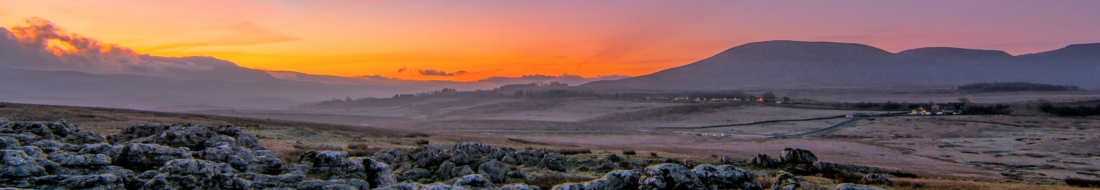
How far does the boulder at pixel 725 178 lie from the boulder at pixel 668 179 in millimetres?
477

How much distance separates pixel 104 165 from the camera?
12.0 m

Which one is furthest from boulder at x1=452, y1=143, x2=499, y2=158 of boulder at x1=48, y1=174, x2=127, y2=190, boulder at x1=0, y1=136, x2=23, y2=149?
boulder at x1=48, y1=174, x2=127, y2=190

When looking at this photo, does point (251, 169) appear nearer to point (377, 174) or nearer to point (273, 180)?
point (273, 180)

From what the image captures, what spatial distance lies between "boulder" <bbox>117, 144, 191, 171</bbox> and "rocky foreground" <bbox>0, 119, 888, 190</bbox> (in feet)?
0.06

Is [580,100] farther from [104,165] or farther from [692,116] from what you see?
[104,165]

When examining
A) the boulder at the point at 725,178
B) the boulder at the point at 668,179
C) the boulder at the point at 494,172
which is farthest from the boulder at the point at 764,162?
the boulder at the point at 668,179

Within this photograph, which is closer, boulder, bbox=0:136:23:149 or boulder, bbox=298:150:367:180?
boulder, bbox=0:136:23:149

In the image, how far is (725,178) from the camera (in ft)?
43.6

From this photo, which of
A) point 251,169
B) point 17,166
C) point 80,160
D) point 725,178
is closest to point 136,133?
point 80,160

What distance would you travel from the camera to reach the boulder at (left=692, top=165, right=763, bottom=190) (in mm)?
13125

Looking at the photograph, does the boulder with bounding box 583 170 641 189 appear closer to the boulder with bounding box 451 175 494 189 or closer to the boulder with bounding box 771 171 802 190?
the boulder with bounding box 451 175 494 189

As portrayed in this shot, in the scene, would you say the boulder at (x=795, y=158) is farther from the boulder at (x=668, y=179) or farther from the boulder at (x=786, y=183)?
the boulder at (x=668, y=179)

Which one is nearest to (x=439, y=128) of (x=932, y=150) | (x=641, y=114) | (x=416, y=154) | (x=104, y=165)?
(x=641, y=114)

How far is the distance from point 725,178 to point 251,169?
426 inches
